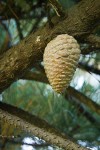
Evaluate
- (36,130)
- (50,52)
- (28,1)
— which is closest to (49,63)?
(50,52)

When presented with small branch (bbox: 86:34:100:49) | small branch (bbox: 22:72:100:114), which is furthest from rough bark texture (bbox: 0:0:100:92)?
small branch (bbox: 22:72:100:114)

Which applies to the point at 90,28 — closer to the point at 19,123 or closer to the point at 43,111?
the point at 19,123

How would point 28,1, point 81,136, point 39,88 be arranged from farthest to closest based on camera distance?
point 39,88, point 81,136, point 28,1

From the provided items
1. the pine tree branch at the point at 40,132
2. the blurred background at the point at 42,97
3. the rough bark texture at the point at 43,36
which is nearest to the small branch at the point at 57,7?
the rough bark texture at the point at 43,36

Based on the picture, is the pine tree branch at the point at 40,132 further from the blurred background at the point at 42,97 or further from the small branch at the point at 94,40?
the blurred background at the point at 42,97

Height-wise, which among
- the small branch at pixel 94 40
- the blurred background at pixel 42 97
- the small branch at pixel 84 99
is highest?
the blurred background at pixel 42 97
